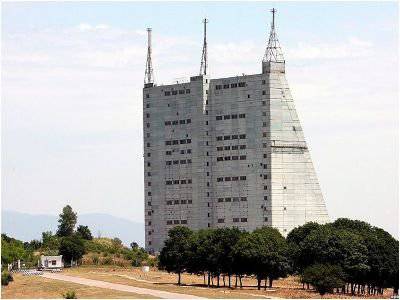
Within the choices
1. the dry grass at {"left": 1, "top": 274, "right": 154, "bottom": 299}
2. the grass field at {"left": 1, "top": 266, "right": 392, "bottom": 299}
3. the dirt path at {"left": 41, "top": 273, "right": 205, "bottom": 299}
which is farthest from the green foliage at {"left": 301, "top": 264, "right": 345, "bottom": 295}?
the dry grass at {"left": 1, "top": 274, "right": 154, "bottom": 299}

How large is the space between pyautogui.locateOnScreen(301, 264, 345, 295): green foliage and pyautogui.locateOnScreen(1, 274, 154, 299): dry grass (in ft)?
96.3

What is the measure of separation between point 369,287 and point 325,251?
12887mm

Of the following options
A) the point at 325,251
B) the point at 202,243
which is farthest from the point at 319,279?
the point at 202,243

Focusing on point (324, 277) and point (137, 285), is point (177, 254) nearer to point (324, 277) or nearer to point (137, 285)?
point (137, 285)

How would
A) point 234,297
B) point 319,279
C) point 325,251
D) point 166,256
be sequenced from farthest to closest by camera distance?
point 166,256
point 325,251
point 319,279
point 234,297

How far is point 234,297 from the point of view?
502ft

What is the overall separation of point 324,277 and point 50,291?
140 ft

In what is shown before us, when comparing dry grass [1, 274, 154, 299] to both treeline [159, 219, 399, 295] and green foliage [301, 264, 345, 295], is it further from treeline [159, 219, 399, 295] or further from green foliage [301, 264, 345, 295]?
green foliage [301, 264, 345, 295]

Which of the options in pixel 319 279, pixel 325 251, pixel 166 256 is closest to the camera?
pixel 319 279

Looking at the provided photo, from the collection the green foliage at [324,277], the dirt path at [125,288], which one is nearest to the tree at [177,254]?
the dirt path at [125,288]

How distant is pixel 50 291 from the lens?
16162 cm

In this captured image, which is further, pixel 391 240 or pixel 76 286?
pixel 391 240

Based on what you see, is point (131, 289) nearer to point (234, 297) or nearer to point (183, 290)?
point (183, 290)

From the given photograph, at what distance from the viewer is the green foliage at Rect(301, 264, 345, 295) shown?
541ft
